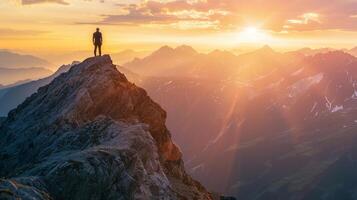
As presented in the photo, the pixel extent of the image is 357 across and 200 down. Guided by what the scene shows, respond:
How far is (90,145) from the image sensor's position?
1984 inches

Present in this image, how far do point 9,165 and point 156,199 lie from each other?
25.6m

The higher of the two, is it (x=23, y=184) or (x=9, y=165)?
(x=23, y=184)

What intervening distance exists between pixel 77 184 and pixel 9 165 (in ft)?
85.4

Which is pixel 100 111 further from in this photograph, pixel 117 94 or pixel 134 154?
pixel 134 154

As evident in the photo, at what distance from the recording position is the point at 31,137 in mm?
65188

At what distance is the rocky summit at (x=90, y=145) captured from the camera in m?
39.1

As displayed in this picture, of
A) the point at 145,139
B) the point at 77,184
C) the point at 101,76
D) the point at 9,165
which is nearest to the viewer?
the point at 77,184

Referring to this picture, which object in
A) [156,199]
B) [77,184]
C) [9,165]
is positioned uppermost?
[77,184]

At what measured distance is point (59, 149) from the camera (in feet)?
173

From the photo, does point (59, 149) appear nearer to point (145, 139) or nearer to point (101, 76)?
point (145, 139)

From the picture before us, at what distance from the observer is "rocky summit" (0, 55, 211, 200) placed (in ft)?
128

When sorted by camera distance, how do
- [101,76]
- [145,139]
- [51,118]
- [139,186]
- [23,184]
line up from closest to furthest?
1. [23,184]
2. [139,186]
3. [145,139]
4. [51,118]
5. [101,76]

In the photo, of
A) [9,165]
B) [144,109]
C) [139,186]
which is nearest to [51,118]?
[9,165]

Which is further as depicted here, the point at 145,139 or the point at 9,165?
the point at 9,165
